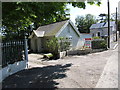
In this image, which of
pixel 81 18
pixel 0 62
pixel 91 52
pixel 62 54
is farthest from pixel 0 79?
pixel 81 18

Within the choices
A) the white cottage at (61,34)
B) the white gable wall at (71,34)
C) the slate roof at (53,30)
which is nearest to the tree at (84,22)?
the white gable wall at (71,34)

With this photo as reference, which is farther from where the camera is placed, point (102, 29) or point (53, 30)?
point (102, 29)

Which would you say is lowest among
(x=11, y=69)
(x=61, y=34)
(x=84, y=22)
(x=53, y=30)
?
(x=11, y=69)

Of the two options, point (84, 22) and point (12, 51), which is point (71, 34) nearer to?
point (12, 51)

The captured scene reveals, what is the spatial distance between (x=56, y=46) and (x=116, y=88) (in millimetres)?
9009

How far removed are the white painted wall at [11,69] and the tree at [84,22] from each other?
51.0 meters

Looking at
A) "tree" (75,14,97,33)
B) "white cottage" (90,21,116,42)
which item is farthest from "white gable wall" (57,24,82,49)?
"tree" (75,14,97,33)

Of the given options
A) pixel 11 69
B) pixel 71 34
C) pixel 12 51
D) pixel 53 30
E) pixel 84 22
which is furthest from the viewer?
pixel 84 22

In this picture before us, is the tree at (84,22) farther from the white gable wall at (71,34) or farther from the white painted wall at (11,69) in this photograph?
the white painted wall at (11,69)

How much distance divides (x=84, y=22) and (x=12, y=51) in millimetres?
56991

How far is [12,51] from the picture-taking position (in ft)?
24.6

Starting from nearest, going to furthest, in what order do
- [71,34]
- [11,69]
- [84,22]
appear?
[11,69] → [71,34] → [84,22]

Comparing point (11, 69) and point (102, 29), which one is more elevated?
point (102, 29)

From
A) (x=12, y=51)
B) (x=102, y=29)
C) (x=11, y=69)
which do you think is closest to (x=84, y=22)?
(x=102, y=29)
